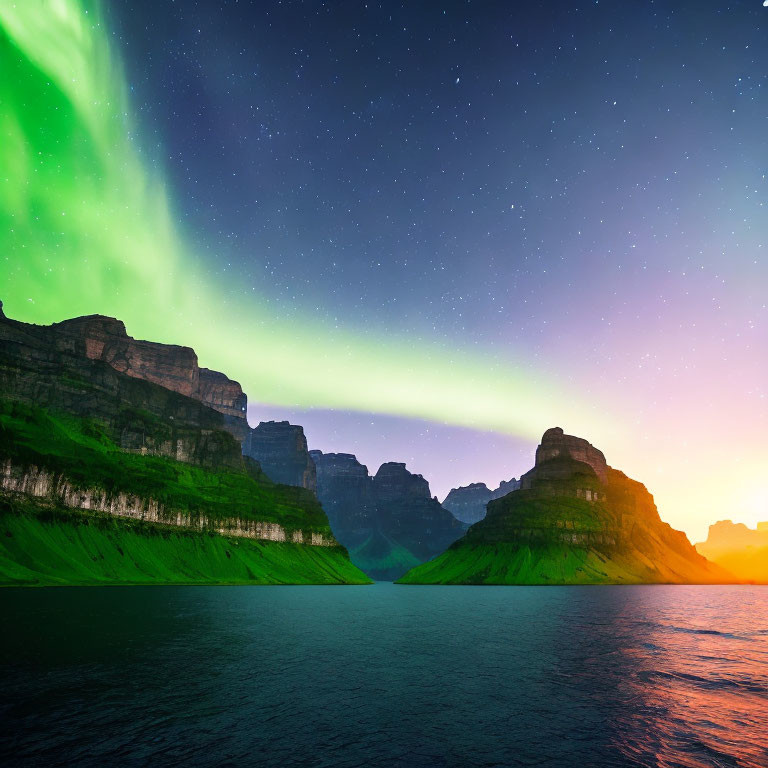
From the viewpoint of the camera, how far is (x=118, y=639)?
2308 inches

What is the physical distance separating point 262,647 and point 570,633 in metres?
50.3

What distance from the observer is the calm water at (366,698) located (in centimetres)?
2559

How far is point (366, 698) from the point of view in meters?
37.2

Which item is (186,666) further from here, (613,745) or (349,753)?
(613,745)

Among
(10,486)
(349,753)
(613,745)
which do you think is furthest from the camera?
(10,486)

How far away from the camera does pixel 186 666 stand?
4500cm

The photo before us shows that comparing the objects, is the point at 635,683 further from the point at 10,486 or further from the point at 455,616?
the point at 10,486

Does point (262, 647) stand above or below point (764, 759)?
below

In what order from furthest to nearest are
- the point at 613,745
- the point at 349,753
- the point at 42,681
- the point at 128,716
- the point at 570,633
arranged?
the point at 570,633
the point at 42,681
the point at 128,716
the point at 613,745
the point at 349,753

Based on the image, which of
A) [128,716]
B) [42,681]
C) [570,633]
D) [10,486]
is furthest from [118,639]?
[10,486]

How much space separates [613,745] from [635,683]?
20.4m

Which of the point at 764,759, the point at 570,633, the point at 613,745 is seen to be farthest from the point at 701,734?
the point at 570,633

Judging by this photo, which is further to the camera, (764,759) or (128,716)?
(128,716)

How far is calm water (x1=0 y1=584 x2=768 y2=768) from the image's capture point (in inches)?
1008
